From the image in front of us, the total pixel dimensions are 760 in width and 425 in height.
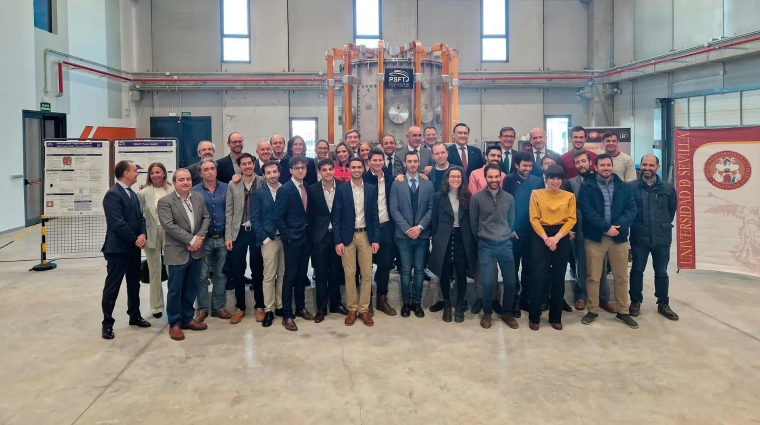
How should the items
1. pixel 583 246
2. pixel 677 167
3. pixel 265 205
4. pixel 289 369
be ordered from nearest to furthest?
pixel 289 369
pixel 265 205
pixel 583 246
pixel 677 167

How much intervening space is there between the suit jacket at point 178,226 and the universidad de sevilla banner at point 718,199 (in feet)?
17.8

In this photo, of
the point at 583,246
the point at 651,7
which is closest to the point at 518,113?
the point at 651,7

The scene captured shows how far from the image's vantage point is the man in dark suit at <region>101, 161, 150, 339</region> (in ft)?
13.5

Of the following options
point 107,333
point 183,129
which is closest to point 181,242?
point 107,333

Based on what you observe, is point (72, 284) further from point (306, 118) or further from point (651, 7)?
point (651, 7)

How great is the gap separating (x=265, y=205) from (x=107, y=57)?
34.6 ft

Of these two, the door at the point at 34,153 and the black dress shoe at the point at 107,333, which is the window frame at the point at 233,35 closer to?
the door at the point at 34,153

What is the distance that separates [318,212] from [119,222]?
1676mm

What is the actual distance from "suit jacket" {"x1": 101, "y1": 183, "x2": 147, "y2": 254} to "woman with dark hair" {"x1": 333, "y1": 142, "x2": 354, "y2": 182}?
6.13 ft

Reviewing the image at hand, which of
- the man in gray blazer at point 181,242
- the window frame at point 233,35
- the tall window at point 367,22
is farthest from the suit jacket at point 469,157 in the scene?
the window frame at point 233,35

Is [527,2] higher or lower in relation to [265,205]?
higher

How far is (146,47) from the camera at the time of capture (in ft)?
43.6

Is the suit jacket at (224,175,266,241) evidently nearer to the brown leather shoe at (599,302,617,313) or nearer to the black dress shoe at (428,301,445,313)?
the black dress shoe at (428,301,445,313)

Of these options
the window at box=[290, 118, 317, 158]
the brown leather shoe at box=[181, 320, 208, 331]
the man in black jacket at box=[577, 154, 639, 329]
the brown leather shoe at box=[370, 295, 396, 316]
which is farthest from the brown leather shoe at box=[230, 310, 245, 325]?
the window at box=[290, 118, 317, 158]
